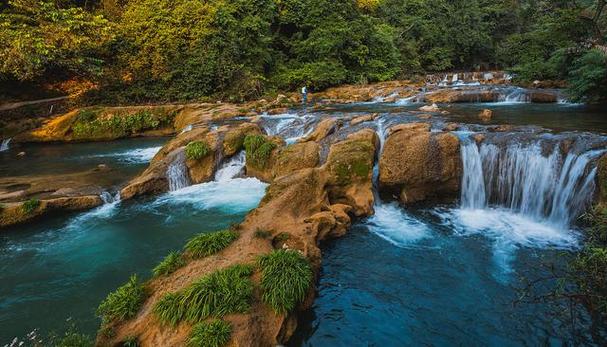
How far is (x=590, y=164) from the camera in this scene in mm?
8258

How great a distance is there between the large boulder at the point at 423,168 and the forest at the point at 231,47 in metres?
7.48

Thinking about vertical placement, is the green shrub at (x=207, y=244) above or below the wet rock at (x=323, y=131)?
below

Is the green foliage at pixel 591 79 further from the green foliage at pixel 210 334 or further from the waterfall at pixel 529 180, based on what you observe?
the green foliage at pixel 210 334

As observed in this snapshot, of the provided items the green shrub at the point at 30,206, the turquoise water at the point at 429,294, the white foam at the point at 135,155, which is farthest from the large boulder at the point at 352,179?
the white foam at the point at 135,155

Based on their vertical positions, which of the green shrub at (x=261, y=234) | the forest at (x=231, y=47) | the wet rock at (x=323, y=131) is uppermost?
the forest at (x=231, y=47)

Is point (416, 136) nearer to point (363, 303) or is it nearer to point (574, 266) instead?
point (363, 303)

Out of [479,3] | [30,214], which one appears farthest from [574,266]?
[479,3]

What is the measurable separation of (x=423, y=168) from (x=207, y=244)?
6153mm

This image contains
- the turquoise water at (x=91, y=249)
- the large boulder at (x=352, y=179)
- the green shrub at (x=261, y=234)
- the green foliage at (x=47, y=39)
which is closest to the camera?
the turquoise water at (x=91, y=249)

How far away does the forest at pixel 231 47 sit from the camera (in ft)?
55.0

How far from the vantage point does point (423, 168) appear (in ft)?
32.2

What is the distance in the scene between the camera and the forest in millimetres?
16750

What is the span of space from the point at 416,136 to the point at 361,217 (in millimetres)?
2968

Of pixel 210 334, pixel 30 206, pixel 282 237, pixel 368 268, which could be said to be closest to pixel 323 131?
pixel 282 237
